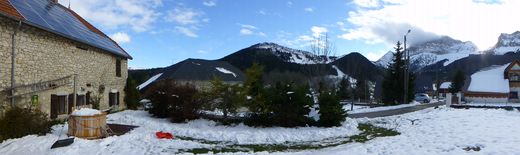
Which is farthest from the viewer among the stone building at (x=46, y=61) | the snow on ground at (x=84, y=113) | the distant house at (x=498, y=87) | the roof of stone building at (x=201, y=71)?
the roof of stone building at (x=201, y=71)

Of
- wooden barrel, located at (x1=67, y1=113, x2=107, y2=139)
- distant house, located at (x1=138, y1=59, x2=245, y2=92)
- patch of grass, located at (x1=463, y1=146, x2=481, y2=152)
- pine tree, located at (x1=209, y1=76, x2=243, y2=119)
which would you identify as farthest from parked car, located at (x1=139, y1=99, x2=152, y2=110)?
patch of grass, located at (x1=463, y1=146, x2=481, y2=152)

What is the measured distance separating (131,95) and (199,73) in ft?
75.1

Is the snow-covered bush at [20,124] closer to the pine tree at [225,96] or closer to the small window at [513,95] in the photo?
the pine tree at [225,96]

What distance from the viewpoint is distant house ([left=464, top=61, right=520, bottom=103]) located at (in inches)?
2016

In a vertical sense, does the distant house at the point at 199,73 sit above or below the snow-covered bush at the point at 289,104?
above

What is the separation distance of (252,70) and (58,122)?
10.0m

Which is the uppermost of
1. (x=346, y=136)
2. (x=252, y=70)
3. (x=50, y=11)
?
(x=50, y=11)

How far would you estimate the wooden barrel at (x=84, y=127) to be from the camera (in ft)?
46.3

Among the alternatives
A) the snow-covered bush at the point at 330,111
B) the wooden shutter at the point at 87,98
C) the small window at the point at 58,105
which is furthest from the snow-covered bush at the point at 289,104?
the wooden shutter at the point at 87,98

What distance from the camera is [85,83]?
903 inches

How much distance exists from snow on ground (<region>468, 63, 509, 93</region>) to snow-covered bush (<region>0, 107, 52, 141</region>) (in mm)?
50846

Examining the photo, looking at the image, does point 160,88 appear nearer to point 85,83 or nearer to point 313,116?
point 85,83

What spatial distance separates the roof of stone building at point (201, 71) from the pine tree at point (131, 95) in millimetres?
18484

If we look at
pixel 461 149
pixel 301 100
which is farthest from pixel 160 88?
pixel 461 149
